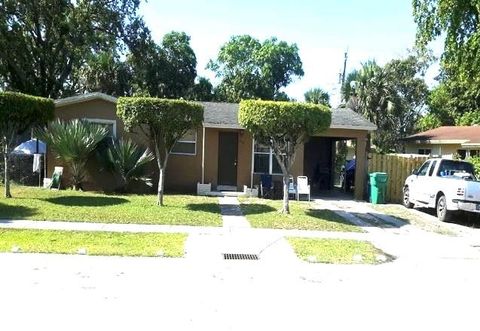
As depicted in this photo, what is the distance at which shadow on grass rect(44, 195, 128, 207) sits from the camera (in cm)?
1411

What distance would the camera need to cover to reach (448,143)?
94.2 feet

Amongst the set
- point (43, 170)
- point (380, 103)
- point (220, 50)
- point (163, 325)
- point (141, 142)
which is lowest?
point (163, 325)

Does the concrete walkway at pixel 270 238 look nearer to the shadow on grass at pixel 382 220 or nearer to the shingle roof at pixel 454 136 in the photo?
the shadow on grass at pixel 382 220

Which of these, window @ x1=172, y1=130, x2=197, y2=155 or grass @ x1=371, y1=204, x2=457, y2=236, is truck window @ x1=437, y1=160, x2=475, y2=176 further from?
window @ x1=172, y1=130, x2=197, y2=155

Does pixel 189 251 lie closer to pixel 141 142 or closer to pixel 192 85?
pixel 141 142

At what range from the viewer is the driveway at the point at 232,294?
5402 millimetres

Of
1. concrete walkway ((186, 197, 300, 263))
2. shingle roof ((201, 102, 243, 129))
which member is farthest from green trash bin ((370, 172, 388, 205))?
concrete walkway ((186, 197, 300, 263))

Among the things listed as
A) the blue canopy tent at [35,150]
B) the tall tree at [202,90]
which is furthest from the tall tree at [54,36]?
the blue canopy tent at [35,150]

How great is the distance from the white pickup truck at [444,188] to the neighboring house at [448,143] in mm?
10713

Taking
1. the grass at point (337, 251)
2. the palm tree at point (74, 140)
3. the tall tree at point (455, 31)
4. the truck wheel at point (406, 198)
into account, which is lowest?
the grass at point (337, 251)

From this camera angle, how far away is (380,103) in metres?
33.8

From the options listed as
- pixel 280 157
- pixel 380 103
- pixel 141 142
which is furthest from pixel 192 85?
pixel 280 157

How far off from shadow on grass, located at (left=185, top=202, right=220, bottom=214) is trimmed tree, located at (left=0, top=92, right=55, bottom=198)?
529 cm

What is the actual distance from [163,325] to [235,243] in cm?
481
